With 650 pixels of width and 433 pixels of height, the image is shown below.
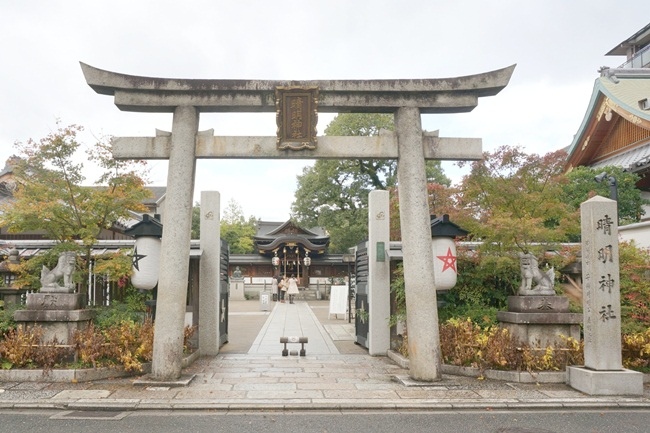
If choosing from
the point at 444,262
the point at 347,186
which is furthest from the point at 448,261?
the point at 347,186

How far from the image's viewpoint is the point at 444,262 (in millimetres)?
10141

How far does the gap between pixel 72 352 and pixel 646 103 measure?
803 inches

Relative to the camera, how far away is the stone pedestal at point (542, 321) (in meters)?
9.32

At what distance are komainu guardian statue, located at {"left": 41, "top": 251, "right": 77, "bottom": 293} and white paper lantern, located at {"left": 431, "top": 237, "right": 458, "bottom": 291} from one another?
6971 mm

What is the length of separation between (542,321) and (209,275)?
24.6 ft

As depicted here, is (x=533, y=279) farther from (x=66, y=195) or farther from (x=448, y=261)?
(x=66, y=195)

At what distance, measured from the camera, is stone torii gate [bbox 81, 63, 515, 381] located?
29.5 ft

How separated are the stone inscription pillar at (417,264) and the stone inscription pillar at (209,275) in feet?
17.2

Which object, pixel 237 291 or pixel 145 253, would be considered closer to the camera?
pixel 145 253

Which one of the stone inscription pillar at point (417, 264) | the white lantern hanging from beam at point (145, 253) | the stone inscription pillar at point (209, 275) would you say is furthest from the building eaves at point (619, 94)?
the white lantern hanging from beam at point (145, 253)

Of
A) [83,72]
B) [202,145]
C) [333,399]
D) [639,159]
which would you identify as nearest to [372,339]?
[333,399]

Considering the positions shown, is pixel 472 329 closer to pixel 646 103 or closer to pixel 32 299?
pixel 32 299

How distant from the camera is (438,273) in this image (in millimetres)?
10109

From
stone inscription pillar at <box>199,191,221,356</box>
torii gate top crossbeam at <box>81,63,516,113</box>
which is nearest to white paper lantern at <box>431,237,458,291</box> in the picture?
torii gate top crossbeam at <box>81,63,516,113</box>
